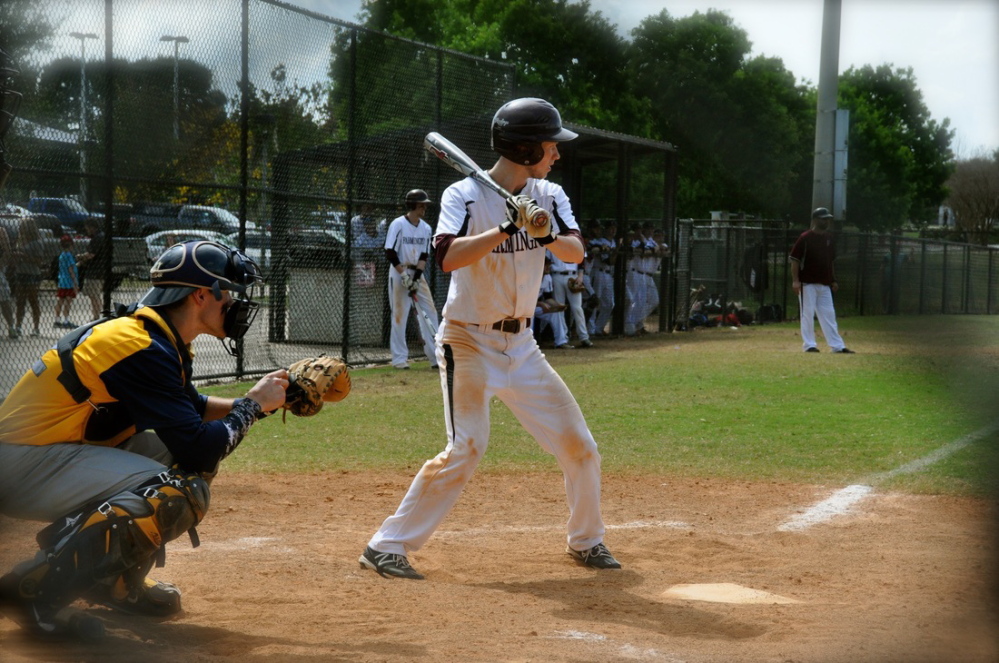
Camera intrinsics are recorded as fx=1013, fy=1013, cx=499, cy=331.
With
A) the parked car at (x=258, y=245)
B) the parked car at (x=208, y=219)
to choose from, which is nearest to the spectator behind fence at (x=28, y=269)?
the parked car at (x=208, y=219)

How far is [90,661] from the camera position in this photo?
306cm

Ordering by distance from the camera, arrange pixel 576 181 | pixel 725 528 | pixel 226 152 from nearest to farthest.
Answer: pixel 725 528
pixel 226 152
pixel 576 181

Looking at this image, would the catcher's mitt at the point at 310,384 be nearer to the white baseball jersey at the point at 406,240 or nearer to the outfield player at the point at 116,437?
the outfield player at the point at 116,437

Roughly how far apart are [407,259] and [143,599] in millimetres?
8450

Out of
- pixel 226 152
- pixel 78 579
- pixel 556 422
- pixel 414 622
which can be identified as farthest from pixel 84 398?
pixel 226 152

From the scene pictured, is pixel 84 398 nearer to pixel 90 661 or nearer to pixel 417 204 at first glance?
pixel 90 661

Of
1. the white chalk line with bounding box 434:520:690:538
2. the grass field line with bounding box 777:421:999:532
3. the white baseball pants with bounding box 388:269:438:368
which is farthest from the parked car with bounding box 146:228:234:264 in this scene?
the grass field line with bounding box 777:421:999:532

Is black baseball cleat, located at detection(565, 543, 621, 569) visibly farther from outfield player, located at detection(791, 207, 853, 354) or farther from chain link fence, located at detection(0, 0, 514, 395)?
outfield player, located at detection(791, 207, 853, 354)

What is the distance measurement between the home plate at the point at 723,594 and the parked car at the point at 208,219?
23.1 feet

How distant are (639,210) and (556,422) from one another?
18.1 metres

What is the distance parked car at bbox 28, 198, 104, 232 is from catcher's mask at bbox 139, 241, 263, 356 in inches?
212

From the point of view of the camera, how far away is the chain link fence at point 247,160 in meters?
8.23

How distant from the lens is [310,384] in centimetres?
377

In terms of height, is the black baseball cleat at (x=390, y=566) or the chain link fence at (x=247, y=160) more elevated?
the chain link fence at (x=247, y=160)
